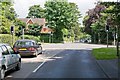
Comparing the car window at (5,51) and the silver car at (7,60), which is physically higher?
the car window at (5,51)

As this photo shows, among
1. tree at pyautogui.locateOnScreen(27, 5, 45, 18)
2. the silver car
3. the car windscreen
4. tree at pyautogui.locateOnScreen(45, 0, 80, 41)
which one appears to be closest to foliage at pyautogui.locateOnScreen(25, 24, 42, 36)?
tree at pyautogui.locateOnScreen(45, 0, 80, 41)

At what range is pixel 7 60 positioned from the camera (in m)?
14.3

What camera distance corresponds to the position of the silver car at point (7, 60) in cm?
1340

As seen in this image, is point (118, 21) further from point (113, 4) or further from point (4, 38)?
point (4, 38)

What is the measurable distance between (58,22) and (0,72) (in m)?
81.7

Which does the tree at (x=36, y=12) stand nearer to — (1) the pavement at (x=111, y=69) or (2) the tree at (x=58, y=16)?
(2) the tree at (x=58, y=16)

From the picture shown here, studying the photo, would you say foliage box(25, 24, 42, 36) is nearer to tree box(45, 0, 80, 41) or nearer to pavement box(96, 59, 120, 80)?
tree box(45, 0, 80, 41)

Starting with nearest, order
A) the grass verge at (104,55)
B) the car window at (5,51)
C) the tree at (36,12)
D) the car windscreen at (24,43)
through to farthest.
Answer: the car window at (5,51), the grass verge at (104,55), the car windscreen at (24,43), the tree at (36,12)

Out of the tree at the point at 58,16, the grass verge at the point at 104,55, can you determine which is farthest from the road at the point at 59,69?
the tree at the point at 58,16

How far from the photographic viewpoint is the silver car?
13400 millimetres

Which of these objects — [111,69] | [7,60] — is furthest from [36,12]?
[7,60]

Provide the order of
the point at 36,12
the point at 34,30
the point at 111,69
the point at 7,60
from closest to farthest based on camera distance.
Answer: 1. the point at 7,60
2. the point at 111,69
3. the point at 34,30
4. the point at 36,12

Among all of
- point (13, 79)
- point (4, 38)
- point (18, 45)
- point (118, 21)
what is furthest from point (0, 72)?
point (4, 38)

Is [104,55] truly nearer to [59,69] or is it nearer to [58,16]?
[59,69]
